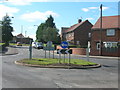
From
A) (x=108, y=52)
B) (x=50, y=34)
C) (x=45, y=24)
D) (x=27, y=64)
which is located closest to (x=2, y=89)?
(x=27, y=64)

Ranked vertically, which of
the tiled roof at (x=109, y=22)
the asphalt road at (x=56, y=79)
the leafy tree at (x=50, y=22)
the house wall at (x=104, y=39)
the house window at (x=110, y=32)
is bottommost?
the asphalt road at (x=56, y=79)

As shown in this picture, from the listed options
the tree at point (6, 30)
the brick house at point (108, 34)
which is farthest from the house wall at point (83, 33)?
the tree at point (6, 30)

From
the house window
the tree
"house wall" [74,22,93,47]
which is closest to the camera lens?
the house window

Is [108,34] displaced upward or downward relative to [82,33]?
downward

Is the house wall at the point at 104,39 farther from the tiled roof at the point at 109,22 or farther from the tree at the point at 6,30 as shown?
the tree at the point at 6,30

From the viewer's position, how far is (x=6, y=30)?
7475 centimetres

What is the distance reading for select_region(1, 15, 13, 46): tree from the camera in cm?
7425

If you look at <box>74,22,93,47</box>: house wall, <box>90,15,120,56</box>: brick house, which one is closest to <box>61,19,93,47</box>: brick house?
<box>74,22,93,47</box>: house wall

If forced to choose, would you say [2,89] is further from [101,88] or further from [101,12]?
[101,12]

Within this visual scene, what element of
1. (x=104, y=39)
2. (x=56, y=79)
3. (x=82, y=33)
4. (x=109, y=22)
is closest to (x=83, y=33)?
(x=82, y=33)

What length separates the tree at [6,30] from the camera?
7425 cm

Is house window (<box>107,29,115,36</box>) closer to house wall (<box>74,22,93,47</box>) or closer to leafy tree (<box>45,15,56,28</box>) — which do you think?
house wall (<box>74,22,93,47</box>)

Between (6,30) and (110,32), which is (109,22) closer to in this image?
(110,32)

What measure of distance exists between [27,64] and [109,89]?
10332 millimetres
